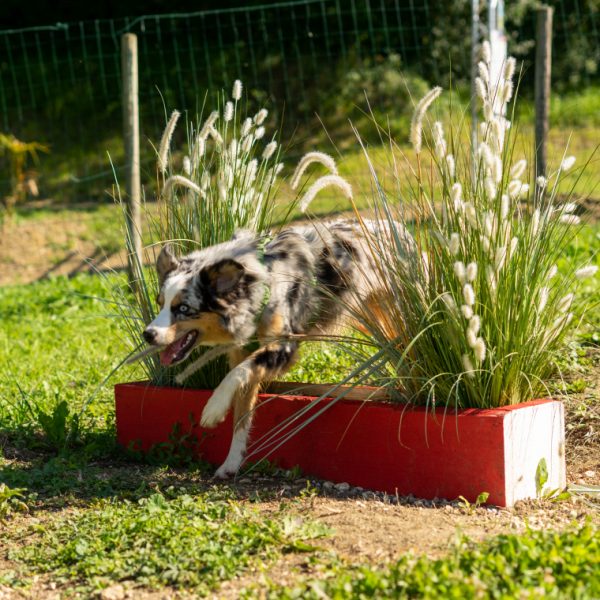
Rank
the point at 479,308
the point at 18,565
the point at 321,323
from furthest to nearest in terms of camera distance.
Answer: the point at 321,323 < the point at 479,308 < the point at 18,565

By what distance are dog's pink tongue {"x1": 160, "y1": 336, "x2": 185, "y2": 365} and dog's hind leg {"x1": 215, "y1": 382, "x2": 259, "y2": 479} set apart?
0.35 metres

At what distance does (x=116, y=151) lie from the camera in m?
16.2

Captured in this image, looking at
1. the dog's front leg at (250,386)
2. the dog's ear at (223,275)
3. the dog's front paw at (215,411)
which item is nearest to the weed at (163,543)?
the dog's front paw at (215,411)

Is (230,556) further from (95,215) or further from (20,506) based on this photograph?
(95,215)

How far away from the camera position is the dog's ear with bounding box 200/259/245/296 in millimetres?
4113

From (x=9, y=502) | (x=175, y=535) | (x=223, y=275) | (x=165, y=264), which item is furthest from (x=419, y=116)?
(x=9, y=502)

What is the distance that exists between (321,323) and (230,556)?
1.68 metres

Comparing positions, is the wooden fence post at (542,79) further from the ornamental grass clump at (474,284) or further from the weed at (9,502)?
the weed at (9,502)

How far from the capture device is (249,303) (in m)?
4.25

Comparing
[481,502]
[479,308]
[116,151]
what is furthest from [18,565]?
[116,151]

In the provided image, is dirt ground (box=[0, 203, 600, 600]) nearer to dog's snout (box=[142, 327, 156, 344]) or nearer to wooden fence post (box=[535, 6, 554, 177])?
dog's snout (box=[142, 327, 156, 344])

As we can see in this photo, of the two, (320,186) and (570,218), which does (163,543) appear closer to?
(320,186)

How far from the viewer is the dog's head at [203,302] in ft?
13.5

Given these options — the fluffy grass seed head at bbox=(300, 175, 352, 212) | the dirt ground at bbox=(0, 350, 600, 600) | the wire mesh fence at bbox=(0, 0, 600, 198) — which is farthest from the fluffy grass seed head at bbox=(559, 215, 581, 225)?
the wire mesh fence at bbox=(0, 0, 600, 198)
